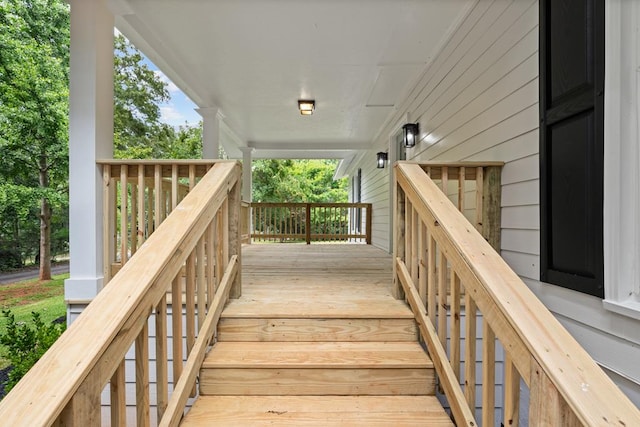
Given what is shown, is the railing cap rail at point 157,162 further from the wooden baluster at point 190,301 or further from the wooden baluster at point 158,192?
the wooden baluster at point 190,301

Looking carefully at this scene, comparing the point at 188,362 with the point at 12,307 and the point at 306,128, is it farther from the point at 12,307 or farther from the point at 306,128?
the point at 12,307

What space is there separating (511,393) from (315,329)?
1186mm

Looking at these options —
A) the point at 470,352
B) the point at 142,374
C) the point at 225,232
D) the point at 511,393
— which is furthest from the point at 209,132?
the point at 511,393

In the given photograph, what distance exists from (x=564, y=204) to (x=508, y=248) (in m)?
0.66

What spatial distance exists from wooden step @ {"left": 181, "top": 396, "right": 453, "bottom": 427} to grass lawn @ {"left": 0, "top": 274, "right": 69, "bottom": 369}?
1008 cm

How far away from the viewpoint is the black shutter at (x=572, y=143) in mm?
1576

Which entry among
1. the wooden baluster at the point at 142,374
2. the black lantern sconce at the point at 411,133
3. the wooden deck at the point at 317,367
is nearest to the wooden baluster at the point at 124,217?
the wooden deck at the point at 317,367

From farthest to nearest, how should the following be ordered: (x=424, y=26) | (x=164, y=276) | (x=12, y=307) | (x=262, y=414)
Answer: (x=12, y=307)
(x=424, y=26)
(x=262, y=414)
(x=164, y=276)

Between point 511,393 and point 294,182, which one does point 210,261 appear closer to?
point 511,393

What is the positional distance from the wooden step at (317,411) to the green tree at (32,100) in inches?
390

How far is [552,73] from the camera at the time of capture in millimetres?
1871

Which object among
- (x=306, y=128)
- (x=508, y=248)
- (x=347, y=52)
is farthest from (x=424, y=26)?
(x=306, y=128)

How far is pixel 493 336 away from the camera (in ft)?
4.41

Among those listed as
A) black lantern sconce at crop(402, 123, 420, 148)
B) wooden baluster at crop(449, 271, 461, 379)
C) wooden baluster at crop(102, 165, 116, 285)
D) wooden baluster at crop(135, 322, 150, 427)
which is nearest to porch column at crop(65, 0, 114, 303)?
wooden baluster at crop(102, 165, 116, 285)
